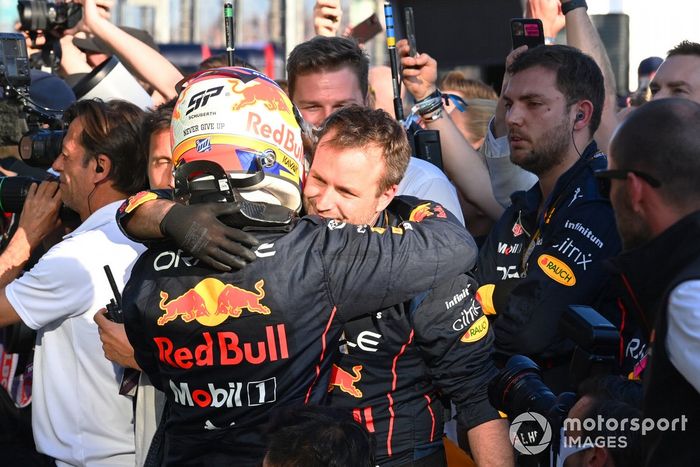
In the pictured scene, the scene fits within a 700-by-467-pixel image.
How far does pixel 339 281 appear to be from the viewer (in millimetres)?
2766

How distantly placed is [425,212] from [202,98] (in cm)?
78

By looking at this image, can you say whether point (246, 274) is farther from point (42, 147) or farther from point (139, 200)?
point (42, 147)

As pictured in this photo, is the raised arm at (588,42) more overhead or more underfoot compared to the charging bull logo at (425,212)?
more overhead

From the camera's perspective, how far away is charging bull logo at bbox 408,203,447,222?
3.08 m

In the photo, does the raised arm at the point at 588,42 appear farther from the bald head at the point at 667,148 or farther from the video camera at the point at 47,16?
the video camera at the point at 47,16

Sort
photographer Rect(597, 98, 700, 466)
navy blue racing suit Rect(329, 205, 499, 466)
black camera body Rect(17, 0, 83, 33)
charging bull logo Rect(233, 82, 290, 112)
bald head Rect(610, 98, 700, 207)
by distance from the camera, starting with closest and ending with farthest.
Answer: photographer Rect(597, 98, 700, 466)
bald head Rect(610, 98, 700, 207)
charging bull logo Rect(233, 82, 290, 112)
navy blue racing suit Rect(329, 205, 499, 466)
black camera body Rect(17, 0, 83, 33)

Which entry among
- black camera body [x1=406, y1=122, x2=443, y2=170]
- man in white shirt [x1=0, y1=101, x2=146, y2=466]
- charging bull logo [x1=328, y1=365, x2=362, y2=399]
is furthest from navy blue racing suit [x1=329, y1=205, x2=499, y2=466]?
black camera body [x1=406, y1=122, x2=443, y2=170]

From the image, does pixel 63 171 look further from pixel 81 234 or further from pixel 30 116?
pixel 30 116

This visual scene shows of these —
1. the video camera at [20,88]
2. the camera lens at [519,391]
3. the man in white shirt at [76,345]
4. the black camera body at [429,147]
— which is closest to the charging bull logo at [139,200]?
the man in white shirt at [76,345]

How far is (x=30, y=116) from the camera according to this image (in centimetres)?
493

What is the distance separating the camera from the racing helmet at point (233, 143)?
8.94 ft

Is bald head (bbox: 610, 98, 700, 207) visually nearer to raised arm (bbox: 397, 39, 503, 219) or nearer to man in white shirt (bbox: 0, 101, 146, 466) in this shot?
man in white shirt (bbox: 0, 101, 146, 466)

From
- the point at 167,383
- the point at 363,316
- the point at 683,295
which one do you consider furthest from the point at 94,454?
the point at 683,295

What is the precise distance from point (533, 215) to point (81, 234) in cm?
179
